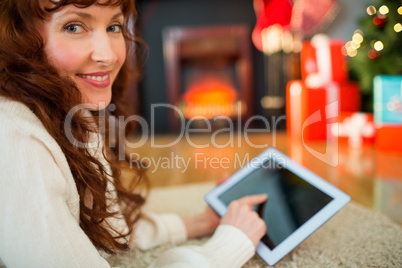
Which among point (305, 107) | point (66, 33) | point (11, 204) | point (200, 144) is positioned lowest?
point (200, 144)

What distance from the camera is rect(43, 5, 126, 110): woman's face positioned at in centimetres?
58

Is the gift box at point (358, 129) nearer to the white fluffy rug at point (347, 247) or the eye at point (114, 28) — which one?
the white fluffy rug at point (347, 247)

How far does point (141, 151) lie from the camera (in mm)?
2291

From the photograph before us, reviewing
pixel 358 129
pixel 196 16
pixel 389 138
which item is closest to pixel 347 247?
pixel 389 138

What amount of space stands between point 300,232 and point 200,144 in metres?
1.83

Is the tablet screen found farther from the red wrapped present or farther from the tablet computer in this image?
the red wrapped present

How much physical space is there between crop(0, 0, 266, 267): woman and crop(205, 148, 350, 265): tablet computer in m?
0.04

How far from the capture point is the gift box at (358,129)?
6.96 feet

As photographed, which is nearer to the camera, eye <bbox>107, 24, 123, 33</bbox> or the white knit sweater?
the white knit sweater

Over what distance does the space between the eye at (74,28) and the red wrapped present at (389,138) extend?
6.01 ft

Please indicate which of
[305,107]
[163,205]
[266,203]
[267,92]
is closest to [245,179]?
[266,203]

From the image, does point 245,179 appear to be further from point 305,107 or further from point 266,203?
point 305,107

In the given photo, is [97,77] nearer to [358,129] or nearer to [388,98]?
[388,98]

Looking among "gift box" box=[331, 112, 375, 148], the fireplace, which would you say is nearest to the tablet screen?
"gift box" box=[331, 112, 375, 148]
